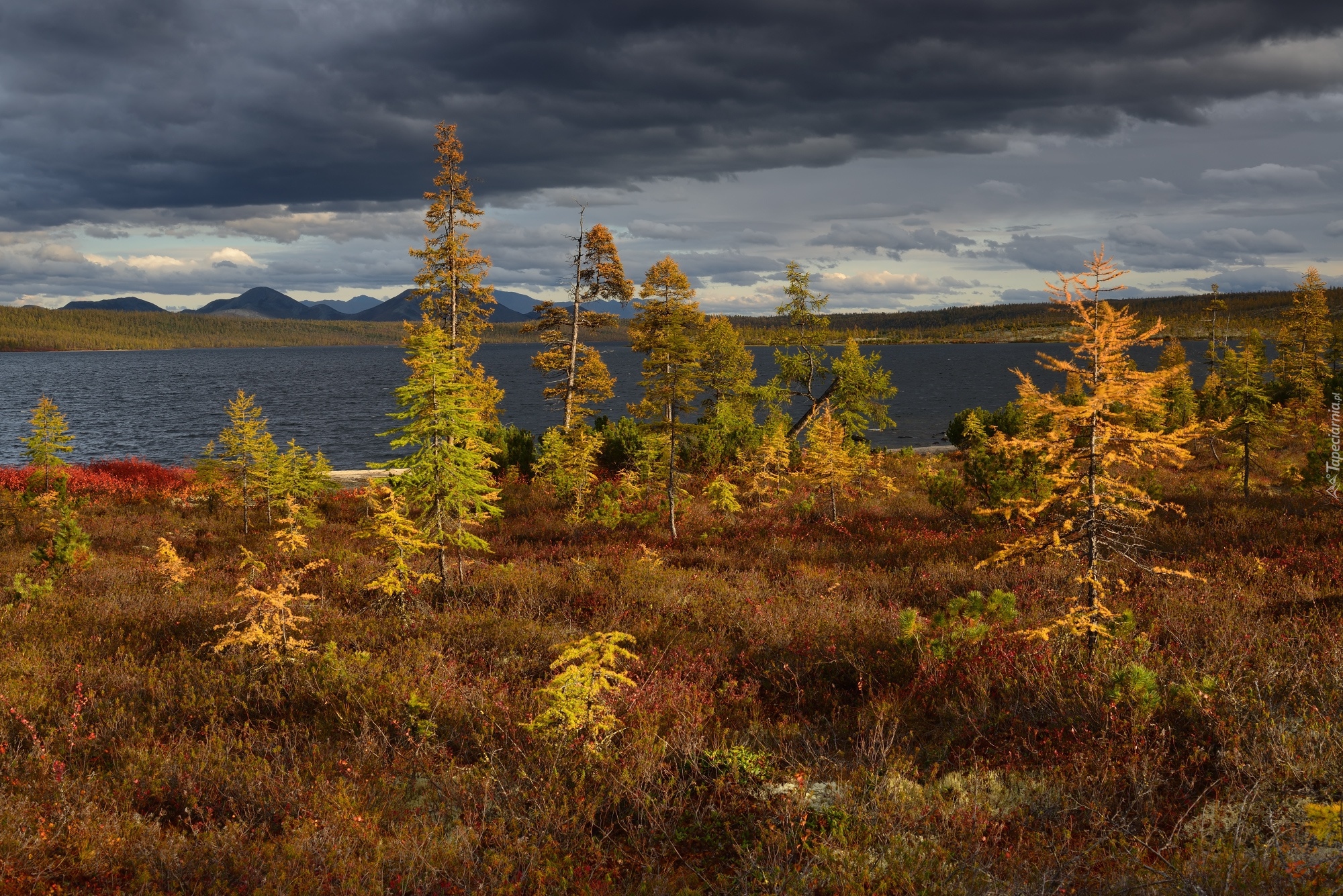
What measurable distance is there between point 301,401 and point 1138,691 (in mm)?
96118

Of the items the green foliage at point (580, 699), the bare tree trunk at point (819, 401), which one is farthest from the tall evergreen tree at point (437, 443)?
the bare tree trunk at point (819, 401)

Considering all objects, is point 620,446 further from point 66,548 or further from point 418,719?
point 418,719

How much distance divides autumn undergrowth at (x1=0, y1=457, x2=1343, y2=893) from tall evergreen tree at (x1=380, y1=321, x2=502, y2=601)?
135 centimetres

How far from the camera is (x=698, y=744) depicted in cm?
582

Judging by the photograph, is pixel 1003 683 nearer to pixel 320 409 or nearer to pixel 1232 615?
pixel 1232 615

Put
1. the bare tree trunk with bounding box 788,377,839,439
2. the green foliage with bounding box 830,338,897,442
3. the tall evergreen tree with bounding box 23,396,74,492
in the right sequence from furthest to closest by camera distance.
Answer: the bare tree trunk with bounding box 788,377,839,439 < the green foliage with bounding box 830,338,897,442 < the tall evergreen tree with bounding box 23,396,74,492

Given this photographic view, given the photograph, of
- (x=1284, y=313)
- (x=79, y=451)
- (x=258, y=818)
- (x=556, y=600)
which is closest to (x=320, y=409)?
(x=79, y=451)

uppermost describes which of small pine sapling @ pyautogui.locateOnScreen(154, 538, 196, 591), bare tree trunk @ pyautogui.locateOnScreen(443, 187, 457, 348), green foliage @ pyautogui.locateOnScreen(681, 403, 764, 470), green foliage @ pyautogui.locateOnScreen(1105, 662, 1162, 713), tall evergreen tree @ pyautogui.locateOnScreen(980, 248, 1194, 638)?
bare tree trunk @ pyautogui.locateOnScreen(443, 187, 457, 348)

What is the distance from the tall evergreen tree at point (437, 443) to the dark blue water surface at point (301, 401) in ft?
31.4

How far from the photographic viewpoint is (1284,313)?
51906mm

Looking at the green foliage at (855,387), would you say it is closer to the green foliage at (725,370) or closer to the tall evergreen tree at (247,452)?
the green foliage at (725,370)

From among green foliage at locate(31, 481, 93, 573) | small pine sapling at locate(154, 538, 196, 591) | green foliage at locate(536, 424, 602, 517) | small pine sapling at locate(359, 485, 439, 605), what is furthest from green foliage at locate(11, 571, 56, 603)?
green foliage at locate(536, 424, 602, 517)

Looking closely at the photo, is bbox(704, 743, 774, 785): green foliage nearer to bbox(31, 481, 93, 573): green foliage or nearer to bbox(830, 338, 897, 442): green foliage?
bbox(31, 481, 93, 573): green foliage

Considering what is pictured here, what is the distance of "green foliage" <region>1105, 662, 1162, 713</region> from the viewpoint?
588cm
